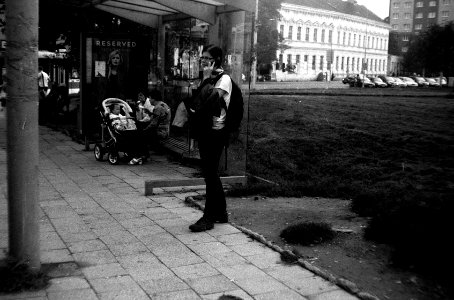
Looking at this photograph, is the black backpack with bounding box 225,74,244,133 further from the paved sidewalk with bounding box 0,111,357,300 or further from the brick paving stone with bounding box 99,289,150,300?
the brick paving stone with bounding box 99,289,150,300

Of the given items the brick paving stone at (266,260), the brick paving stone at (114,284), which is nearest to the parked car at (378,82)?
the brick paving stone at (266,260)

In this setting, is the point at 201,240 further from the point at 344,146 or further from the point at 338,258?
the point at 344,146

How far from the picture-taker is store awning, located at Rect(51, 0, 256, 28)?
918cm

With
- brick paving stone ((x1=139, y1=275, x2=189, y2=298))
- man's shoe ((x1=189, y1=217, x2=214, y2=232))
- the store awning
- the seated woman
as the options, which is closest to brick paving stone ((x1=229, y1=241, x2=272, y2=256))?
man's shoe ((x1=189, y1=217, x2=214, y2=232))

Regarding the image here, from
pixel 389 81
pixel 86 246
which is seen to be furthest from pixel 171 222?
pixel 389 81

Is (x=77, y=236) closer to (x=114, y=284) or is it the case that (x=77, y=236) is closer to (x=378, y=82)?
(x=114, y=284)

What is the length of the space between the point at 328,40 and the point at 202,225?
84.4 metres

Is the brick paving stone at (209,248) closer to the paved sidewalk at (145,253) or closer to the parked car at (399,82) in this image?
the paved sidewalk at (145,253)

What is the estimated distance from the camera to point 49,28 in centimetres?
1605

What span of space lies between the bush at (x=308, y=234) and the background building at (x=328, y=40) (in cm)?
6730

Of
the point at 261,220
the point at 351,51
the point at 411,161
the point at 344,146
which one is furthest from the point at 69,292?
the point at 351,51

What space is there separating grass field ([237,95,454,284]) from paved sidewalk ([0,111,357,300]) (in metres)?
0.93

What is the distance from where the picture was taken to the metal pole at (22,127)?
4.27m

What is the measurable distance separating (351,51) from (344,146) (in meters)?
83.6
